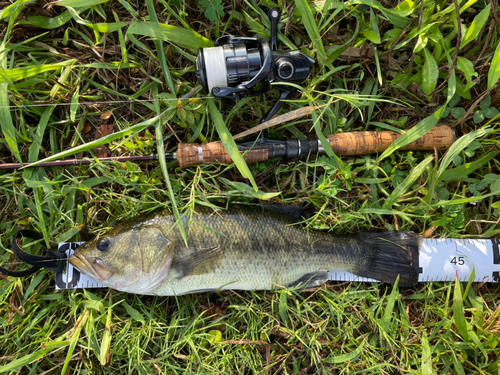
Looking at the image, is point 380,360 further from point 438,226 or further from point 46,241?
point 46,241

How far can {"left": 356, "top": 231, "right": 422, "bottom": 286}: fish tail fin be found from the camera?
9.43 ft

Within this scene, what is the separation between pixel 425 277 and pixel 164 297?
7.72ft

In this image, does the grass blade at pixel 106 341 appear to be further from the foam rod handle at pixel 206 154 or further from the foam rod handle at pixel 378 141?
the foam rod handle at pixel 378 141

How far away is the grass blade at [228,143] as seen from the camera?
8.61 feet

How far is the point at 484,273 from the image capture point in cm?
293

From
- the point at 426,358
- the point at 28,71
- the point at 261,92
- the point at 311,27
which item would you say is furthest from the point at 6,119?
the point at 426,358

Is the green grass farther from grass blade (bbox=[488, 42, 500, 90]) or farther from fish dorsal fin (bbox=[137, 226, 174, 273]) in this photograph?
fish dorsal fin (bbox=[137, 226, 174, 273])

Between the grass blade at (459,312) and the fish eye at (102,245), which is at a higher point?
the fish eye at (102,245)

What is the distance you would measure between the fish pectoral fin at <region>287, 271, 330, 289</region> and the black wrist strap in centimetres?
198

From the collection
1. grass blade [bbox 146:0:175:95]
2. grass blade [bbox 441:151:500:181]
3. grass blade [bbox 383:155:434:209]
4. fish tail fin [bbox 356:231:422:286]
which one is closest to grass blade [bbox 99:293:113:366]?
grass blade [bbox 146:0:175:95]

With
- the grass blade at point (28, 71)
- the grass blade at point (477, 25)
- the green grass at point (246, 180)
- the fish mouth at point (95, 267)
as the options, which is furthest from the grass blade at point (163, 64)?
the grass blade at point (477, 25)

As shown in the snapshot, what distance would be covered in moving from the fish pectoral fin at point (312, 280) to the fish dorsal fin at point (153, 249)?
1075 millimetres

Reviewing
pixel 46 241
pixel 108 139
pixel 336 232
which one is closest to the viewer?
pixel 108 139

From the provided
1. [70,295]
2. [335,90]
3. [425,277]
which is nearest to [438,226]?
[425,277]
